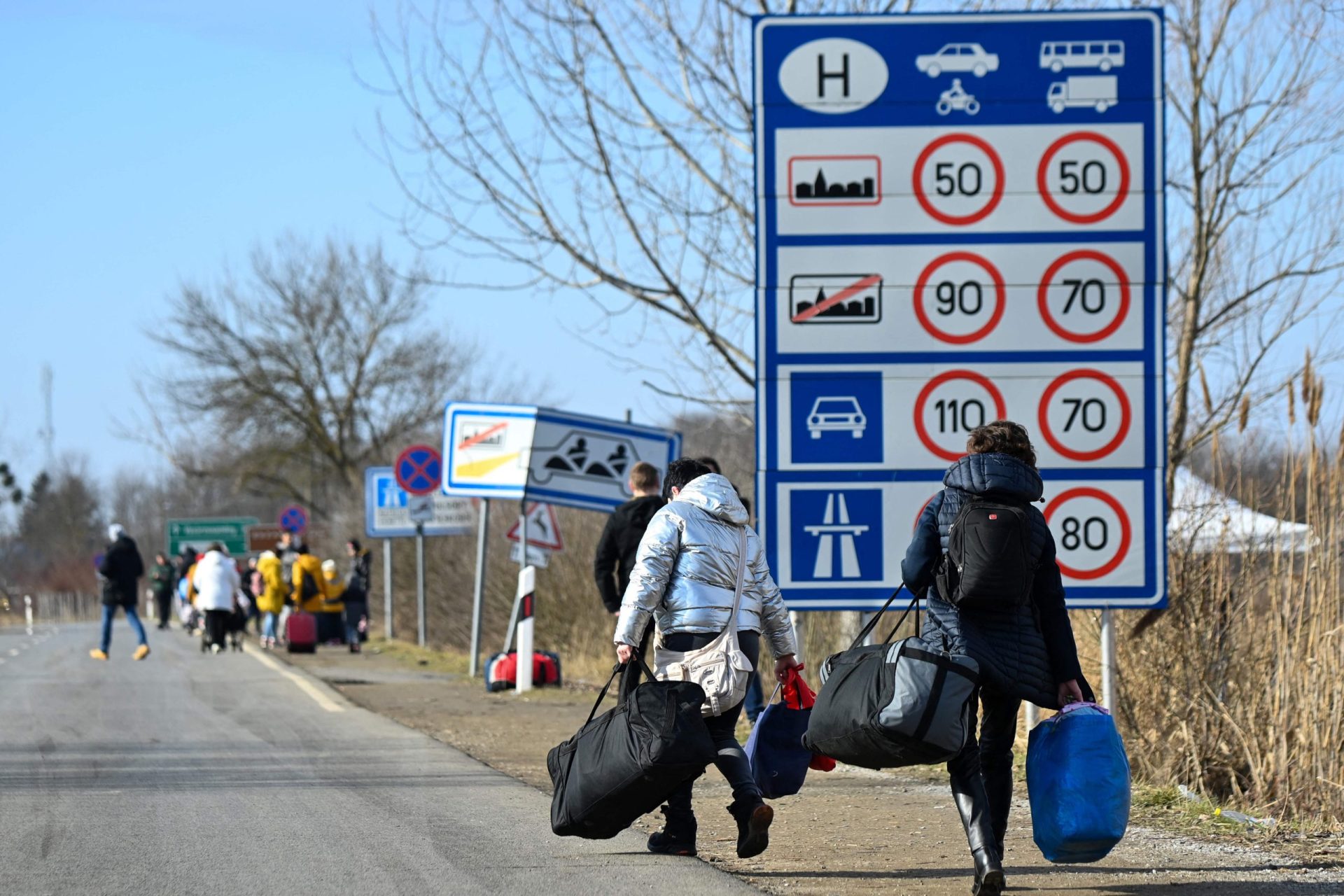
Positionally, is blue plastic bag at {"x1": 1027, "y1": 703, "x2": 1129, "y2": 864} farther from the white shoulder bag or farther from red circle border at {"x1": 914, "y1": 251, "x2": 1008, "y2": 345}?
red circle border at {"x1": 914, "y1": 251, "x2": 1008, "y2": 345}

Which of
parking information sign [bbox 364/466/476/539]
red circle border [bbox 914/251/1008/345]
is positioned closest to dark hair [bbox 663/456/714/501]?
red circle border [bbox 914/251/1008/345]

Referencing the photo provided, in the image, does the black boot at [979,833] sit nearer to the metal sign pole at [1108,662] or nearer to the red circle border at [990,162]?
the metal sign pole at [1108,662]

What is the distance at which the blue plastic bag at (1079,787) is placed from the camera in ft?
19.0

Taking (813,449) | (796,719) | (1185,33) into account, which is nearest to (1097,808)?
(796,719)

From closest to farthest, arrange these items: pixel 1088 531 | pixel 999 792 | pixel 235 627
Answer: pixel 999 792
pixel 1088 531
pixel 235 627

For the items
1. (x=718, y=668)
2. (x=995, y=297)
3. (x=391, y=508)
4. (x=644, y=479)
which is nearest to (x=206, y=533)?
(x=391, y=508)

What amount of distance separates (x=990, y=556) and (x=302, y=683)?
41.5ft

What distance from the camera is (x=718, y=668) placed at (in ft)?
21.9

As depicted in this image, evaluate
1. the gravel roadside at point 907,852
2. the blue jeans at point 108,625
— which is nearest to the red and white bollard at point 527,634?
the gravel roadside at point 907,852

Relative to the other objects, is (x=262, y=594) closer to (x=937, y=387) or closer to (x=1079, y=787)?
(x=937, y=387)

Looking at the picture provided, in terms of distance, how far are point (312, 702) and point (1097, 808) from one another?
10192mm

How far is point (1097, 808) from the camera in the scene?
5801 millimetres

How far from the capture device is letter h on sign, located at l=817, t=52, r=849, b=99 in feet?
32.2

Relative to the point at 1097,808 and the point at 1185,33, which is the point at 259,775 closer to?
the point at 1097,808
